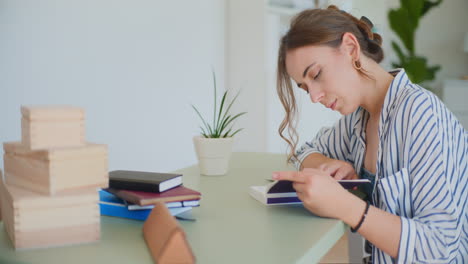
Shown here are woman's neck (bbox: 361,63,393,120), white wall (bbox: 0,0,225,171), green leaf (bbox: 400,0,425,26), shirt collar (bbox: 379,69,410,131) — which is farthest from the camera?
green leaf (bbox: 400,0,425,26)

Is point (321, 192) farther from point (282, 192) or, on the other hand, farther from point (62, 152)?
point (62, 152)

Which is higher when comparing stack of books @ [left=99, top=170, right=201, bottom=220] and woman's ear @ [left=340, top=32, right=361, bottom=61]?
woman's ear @ [left=340, top=32, right=361, bottom=61]

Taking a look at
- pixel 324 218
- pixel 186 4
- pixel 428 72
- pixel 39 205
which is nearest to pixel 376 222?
pixel 324 218

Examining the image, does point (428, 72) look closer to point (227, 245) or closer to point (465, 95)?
point (465, 95)

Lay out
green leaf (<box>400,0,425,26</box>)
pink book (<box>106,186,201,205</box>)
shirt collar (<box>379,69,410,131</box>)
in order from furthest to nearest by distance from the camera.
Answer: green leaf (<box>400,0,425,26</box>) < shirt collar (<box>379,69,410,131</box>) < pink book (<box>106,186,201,205</box>)

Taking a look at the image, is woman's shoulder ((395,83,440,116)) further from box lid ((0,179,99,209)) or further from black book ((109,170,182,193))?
box lid ((0,179,99,209))

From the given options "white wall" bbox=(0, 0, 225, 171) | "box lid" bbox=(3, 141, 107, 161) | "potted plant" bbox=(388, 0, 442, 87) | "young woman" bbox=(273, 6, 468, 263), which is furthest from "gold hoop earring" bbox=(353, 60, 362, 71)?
"potted plant" bbox=(388, 0, 442, 87)

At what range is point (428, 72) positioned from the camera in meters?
5.10

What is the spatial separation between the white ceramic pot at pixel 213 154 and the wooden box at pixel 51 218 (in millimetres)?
604

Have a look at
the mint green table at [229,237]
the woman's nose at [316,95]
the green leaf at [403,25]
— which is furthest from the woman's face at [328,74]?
the green leaf at [403,25]

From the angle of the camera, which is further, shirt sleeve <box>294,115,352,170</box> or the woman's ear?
shirt sleeve <box>294,115,352,170</box>

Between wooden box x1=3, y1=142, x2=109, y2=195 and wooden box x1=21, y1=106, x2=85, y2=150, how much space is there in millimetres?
15

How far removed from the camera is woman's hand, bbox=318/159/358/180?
128 centimetres

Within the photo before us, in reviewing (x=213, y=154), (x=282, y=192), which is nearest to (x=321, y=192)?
(x=282, y=192)
